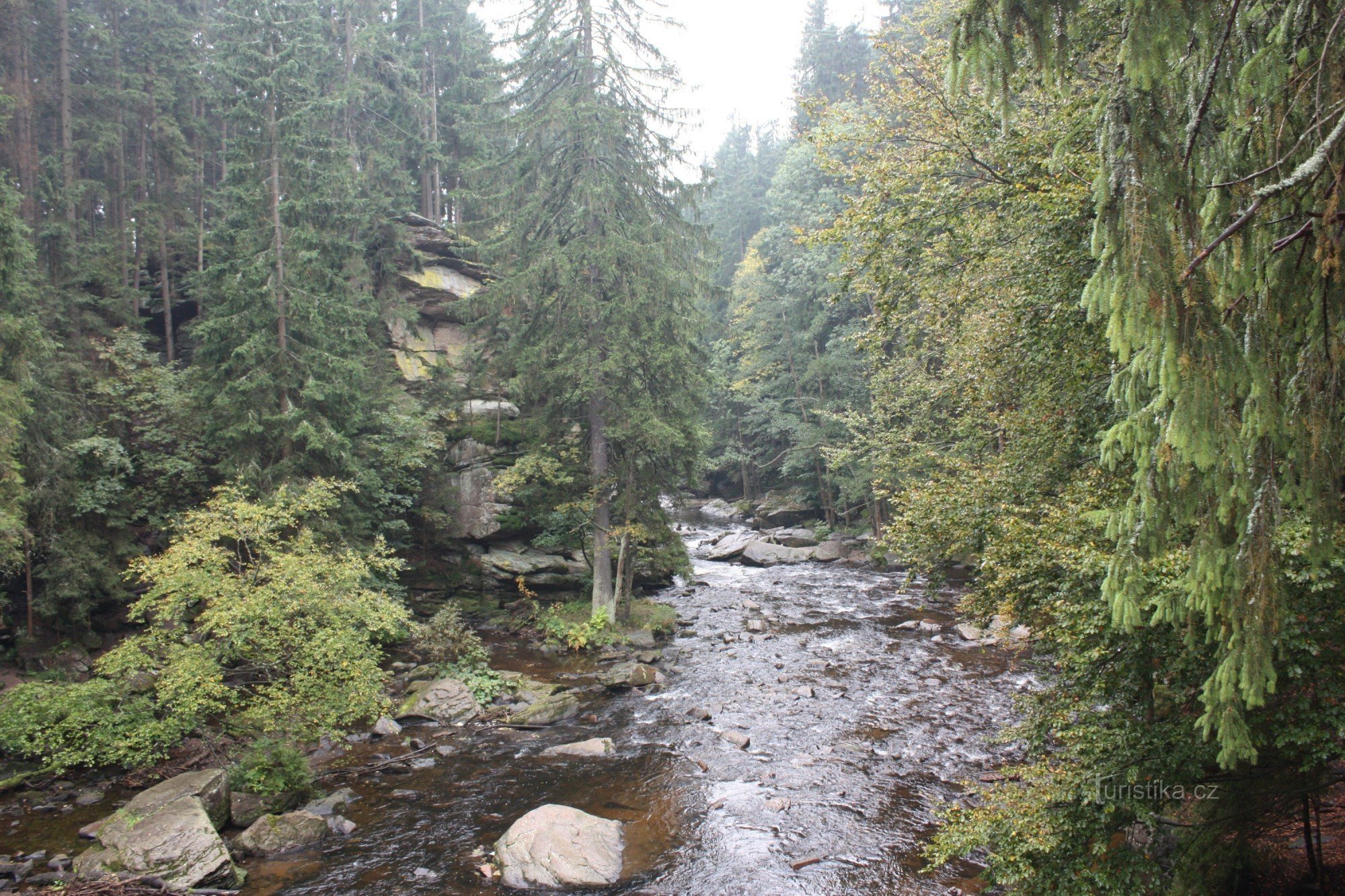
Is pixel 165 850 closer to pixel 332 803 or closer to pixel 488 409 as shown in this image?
pixel 332 803

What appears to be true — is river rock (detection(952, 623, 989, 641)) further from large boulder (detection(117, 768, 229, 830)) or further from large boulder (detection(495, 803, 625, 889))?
large boulder (detection(117, 768, 229, 830))

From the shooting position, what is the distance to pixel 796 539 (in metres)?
31.5

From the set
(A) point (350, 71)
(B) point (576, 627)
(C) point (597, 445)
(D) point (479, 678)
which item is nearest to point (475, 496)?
(C) point (597, 445)

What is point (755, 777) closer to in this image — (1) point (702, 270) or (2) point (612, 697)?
(2) point (612, 697)

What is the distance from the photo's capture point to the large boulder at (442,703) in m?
13.5

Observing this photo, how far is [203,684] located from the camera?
10008 mm

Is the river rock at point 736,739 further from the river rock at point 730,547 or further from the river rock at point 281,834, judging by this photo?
the river rock at point 730,547

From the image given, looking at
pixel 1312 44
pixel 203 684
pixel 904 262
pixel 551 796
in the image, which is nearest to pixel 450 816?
pixel 551 796

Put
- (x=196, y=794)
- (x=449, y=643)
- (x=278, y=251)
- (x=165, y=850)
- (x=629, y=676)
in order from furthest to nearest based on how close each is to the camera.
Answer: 1. (x=449, y=643)
2. (x=278, y=251)
3. (x=629, y=676)
4. (x=196, y=794)
5. (x=165, y=850)

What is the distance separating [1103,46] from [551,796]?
1255 centimetres

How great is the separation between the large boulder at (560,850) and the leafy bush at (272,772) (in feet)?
11.7

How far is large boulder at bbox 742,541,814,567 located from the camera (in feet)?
94.4

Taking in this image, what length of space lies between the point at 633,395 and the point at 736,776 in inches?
422

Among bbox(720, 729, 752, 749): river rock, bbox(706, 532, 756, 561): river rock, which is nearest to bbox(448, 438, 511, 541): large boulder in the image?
bbox(706, 532, 756, 561): river rock
